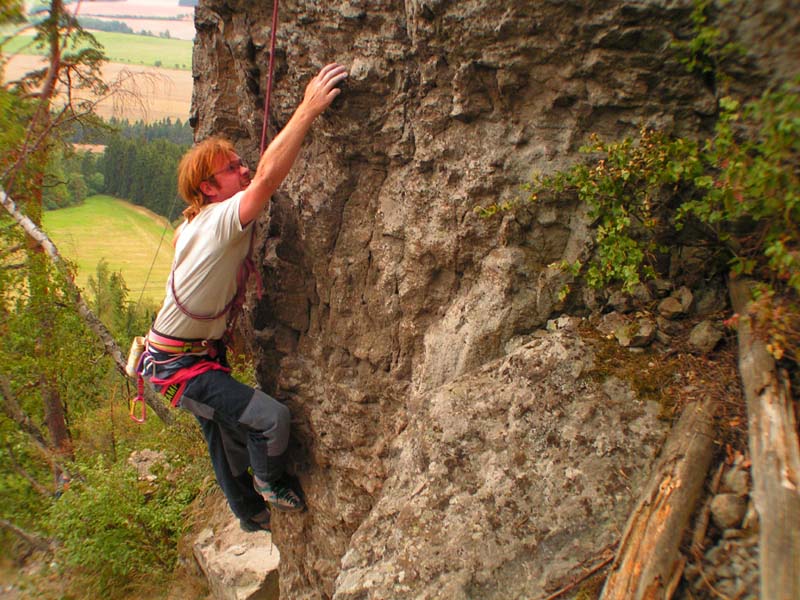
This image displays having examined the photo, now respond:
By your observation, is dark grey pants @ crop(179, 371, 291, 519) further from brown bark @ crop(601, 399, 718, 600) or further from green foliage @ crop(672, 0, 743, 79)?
green foliage @ crop(672, 0, 743, 79)

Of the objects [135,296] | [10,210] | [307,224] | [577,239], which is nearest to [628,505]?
[577,239]

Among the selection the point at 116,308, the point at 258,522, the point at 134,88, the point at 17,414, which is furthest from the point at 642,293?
the point at 116,308

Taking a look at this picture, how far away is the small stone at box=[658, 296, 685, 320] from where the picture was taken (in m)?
2.93

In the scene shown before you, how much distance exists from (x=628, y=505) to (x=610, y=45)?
2.14 metres

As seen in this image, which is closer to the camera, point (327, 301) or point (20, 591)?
point (327, 301)

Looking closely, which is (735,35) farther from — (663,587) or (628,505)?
(663,587)

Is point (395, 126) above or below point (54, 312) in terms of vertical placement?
above

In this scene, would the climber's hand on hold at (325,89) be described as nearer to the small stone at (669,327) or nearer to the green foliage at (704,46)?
the green foliage at (704,46)

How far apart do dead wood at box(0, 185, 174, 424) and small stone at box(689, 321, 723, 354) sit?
8448mm

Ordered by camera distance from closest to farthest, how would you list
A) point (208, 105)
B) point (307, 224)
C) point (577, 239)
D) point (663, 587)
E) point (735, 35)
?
1. point (663, 587)
2. point (735, 35)
3. point (577, 239)
4. point (307, 224)
5. point (208, 105)

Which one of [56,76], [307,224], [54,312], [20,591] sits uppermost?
[56,76]

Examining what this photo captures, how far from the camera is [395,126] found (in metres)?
3.71

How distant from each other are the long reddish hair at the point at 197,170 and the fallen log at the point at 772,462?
10.8 ft

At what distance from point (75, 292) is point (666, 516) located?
9.66 metres
